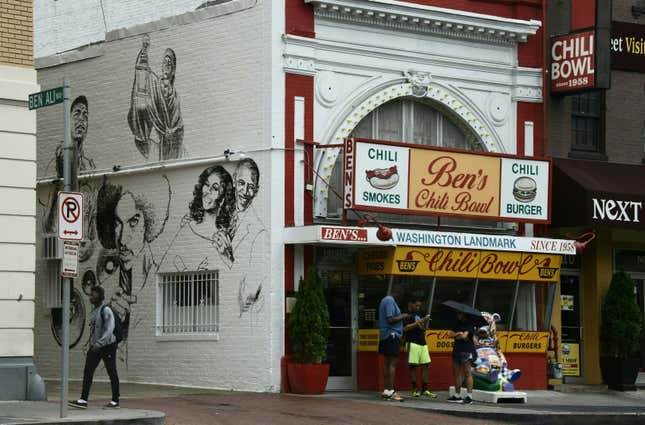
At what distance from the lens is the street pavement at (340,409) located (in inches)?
752

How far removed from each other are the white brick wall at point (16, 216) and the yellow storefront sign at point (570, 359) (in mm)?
12669

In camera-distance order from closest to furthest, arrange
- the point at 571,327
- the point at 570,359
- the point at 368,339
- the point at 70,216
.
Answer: the point at 70,216 → the point at 368,339 → the point at 570,359 → the point at 571,327

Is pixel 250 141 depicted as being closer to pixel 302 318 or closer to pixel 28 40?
pixel 302 318

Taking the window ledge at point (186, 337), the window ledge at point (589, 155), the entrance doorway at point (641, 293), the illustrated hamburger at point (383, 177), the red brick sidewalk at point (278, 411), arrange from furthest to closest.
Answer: the entrance doorway at point (641, 293) → the window ledge at point (589, 155) → the window ledge at point (186, 337) → the illustrated hamburger at point (383, 177) → the red brick sidewalk at point (278, 411)

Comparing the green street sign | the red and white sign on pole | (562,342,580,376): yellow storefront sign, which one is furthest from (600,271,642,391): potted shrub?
the red and white sign on pole

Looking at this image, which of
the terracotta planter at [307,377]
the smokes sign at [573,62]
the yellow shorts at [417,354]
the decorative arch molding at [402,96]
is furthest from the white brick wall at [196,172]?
the smokes sign at [573,62]

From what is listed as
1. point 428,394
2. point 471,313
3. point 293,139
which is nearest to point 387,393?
point 428,394

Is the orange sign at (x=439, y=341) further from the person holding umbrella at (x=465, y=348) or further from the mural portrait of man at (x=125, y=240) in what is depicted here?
the mural portrait of man at (x=125, y=240)

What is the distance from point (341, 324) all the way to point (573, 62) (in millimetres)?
7375

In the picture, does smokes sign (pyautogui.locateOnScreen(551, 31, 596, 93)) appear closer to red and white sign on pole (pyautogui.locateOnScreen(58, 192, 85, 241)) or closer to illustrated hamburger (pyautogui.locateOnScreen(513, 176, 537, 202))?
illustrated hamburger (pyautogui.locateOnScreen(513, 176, 537, 202))

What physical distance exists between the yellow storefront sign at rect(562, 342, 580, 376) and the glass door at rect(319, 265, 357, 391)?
560 centimetres

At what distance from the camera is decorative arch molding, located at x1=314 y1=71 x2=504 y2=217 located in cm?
2423

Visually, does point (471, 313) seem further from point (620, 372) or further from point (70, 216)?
point (70, 216)

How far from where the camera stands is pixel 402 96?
25594 millimetres
